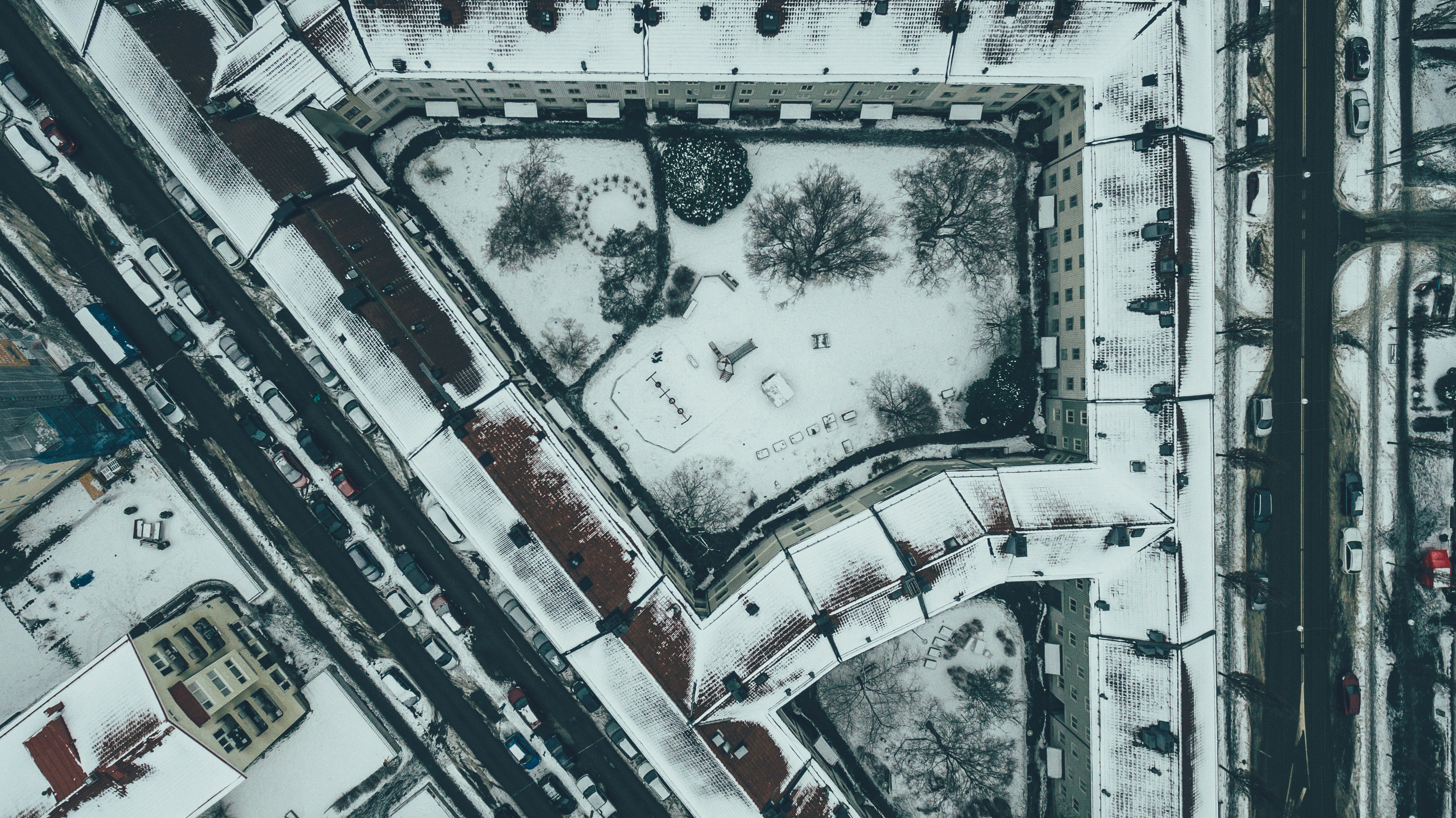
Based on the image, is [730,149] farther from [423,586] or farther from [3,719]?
[3,719]

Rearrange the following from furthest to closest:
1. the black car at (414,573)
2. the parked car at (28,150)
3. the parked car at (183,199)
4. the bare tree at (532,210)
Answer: the black car at (414,573)
the bare tree at (532,210)
the parked car at (183,199)
the parked car at (28,150)

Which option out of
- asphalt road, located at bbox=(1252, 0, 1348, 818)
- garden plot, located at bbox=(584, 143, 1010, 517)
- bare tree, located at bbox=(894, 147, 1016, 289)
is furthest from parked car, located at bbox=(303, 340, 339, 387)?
asphalt road, located at bbox=(1252, 0, 1348, 818)

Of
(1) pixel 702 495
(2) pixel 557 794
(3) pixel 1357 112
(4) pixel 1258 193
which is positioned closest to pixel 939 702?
(1) pixel 702 495

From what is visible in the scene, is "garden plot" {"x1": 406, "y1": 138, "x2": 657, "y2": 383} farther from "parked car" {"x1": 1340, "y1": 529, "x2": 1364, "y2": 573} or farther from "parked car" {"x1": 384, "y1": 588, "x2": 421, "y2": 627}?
"parked car" {"x1": 1340, "y1": 529, "x2": 1364, "y2": 573}

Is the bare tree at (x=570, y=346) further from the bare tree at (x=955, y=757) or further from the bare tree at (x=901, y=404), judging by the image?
the bare tree at (x=955, y=757)

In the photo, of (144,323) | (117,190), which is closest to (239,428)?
(144,323)

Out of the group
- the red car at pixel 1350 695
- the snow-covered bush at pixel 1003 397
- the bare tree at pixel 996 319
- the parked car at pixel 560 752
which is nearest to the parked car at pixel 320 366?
the parked car at pixel 560 752
